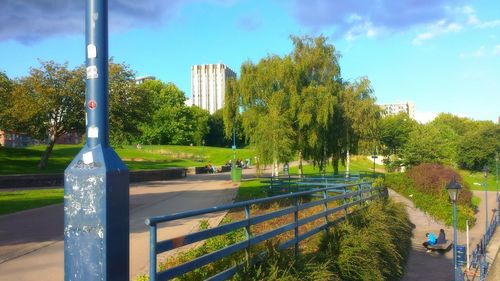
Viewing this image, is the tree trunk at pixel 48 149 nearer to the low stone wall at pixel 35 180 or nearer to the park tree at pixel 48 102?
the park tree at pixel 48 102

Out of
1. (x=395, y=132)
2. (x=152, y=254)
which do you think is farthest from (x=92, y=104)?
(x=395, y=132)

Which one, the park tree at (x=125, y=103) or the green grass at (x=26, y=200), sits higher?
the park tree at (x=125, y=103)

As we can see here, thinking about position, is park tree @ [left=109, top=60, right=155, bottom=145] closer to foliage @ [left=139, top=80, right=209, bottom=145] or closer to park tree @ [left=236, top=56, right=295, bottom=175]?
park tree @ [left=236, top=56, right=295, bottom=175]

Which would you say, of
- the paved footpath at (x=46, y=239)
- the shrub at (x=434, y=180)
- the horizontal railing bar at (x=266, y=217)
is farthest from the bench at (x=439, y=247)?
the horizontal railing bar at (x=266, y=217)

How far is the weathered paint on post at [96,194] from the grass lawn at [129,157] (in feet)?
99.1

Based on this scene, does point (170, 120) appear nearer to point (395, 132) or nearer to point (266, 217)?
point (395, 132)

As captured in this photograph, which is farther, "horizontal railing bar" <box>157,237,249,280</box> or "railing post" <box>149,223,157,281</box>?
"horizontal railing bar" <box>157,237,249,280</box>

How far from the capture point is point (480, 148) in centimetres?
9044

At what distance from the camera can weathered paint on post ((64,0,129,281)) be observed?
321 cm

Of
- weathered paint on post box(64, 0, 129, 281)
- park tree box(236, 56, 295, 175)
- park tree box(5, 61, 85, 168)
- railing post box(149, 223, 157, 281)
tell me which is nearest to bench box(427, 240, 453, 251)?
park tree box(236, 56, 295, 175)

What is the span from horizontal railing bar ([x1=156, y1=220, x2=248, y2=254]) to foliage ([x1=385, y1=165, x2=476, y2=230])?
2408 centimetres

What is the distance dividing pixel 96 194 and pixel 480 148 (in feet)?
322

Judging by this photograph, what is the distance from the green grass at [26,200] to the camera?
16.9 metres

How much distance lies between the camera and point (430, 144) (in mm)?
54875
